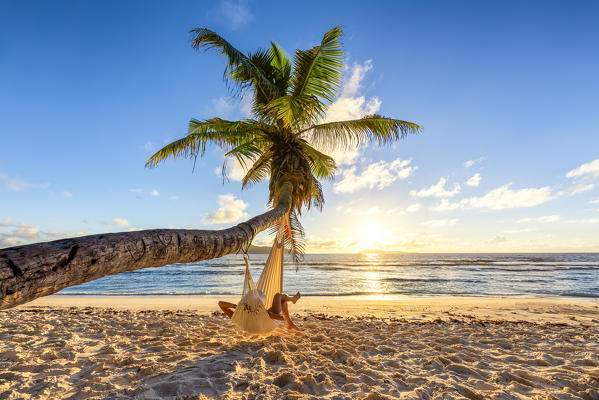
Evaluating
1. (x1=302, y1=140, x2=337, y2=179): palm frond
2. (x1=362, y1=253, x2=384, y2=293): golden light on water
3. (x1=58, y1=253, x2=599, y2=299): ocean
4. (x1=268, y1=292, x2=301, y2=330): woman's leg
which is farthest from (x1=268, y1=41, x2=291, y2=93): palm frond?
(x1=362, y1=253, x2=384, y2=293): golden light on water

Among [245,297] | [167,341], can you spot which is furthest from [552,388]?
[167,341]

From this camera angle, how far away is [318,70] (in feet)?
14.4

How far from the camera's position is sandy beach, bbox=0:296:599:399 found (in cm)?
211

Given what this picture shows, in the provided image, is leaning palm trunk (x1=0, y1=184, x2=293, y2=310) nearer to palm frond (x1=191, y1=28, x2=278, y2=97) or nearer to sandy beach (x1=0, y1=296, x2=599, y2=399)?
sandy beach (x1=0, y1=296, x2=599, y2=399)

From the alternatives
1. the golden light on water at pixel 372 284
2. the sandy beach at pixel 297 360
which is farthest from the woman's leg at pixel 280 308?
the golden light on water at pixel 372 284

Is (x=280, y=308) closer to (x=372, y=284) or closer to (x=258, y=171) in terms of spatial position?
(x=258, y=171)

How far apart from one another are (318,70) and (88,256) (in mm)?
4137

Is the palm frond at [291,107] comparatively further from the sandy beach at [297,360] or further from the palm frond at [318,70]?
the sandy beach at [297,360]

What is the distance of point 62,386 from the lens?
215cm

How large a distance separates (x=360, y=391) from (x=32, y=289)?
211 centimetres

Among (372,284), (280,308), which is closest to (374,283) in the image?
(372,284)

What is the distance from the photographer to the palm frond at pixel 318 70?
13.7 ft

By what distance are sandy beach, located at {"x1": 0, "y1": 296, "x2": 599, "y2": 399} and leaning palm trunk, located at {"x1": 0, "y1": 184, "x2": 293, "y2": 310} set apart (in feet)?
4.02

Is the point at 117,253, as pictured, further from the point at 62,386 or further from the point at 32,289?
the point at 62,386
